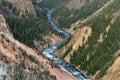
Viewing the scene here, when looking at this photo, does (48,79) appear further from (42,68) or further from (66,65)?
(66,65)

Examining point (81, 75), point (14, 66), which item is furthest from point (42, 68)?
point (81, 75)

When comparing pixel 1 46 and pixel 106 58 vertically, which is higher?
pixel 1 46

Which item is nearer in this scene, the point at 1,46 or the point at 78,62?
the point at 1,46

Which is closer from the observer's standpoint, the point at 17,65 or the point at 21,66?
the point at 17,65

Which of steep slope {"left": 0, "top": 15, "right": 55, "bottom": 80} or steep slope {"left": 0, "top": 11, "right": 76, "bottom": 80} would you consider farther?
steep slope {"left": 0, "top": 11, "right": 76, "bottom": 80}

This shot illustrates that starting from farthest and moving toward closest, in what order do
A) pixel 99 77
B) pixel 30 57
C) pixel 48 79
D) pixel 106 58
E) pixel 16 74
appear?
pixel 106 58 < pixel 99 77 < pixel 30 57 < pixel 48 79 < pixel 16 74

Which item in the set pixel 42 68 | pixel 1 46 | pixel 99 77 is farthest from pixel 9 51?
pixel 99 77

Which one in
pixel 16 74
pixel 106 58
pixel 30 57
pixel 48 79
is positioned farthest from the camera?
pixel 106 58

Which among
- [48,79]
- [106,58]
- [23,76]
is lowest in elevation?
[106,58]

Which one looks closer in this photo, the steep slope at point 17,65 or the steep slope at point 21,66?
the steep slope at point 17,65

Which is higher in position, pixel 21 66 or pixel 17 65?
pixel 17 65
